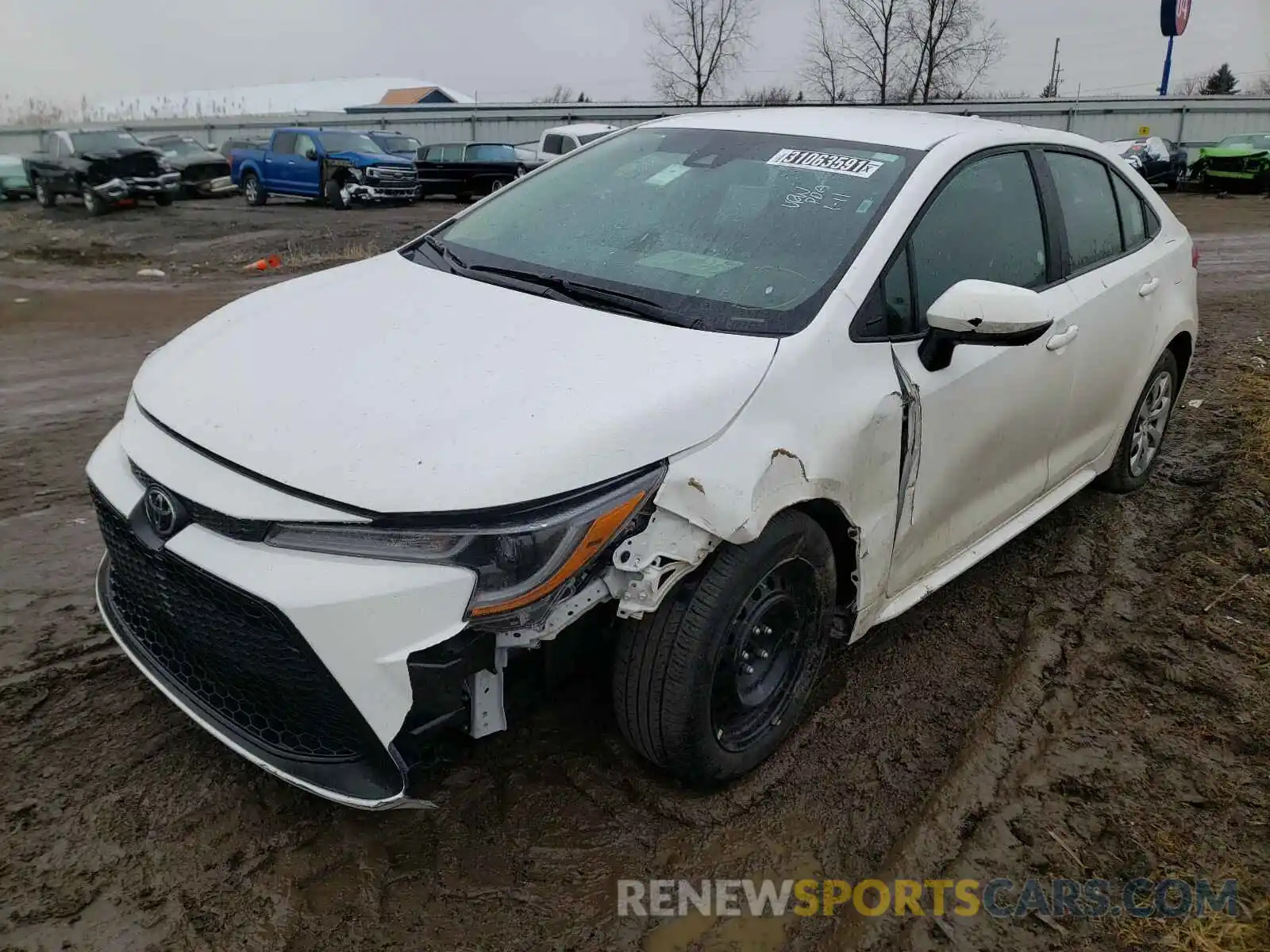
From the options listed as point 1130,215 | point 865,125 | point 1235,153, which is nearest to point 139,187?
point 865,125

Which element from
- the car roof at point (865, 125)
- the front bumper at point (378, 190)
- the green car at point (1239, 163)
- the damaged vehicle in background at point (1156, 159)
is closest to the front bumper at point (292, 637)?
the car roof at point (865, 125)

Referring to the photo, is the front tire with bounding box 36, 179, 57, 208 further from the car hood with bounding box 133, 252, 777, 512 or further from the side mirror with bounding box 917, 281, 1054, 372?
the side mirror with bounding box 917, 281, 1054, 372

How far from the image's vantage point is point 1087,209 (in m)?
3.85

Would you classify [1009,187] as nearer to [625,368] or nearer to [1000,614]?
[1000,614]

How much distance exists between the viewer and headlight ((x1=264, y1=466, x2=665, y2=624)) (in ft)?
6.73

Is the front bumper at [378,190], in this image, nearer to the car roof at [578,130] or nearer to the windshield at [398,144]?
the car roof at [578,130]

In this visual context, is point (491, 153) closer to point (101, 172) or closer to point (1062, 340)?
point (101, 172)

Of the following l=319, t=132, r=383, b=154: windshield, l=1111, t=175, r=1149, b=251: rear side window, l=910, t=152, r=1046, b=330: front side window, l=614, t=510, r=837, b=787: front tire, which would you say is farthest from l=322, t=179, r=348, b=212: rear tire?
l=614, t=510, r=837, b=787: front tire

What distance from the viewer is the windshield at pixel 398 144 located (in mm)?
23734

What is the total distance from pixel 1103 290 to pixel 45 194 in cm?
2287

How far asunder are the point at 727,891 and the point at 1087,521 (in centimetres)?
290

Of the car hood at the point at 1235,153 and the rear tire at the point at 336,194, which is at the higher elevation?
the car hood at the point at 1235,153

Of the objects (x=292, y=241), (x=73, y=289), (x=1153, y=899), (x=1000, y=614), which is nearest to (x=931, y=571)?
(x=1000, y=614)

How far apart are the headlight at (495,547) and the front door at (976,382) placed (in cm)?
122
